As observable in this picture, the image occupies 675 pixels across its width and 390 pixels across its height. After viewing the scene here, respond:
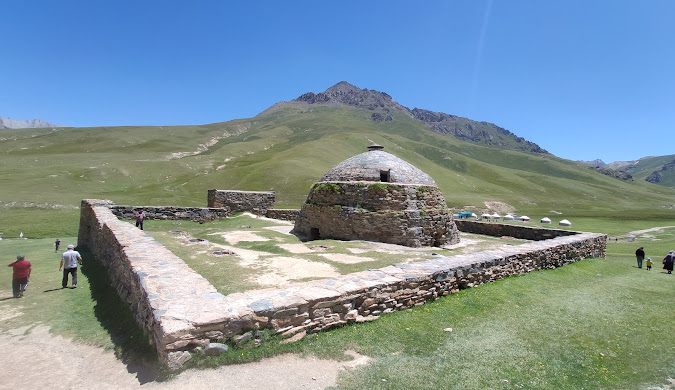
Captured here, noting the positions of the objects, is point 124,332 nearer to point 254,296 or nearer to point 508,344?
point 254,296

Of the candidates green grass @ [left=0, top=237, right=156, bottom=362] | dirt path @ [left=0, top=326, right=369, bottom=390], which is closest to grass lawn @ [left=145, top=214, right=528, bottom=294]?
green grass @ [left=0, top=237, right=156, bottom=362]

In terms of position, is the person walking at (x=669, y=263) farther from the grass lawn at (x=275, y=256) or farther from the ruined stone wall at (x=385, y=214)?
the ruined stone wall at (x=385, y=214)

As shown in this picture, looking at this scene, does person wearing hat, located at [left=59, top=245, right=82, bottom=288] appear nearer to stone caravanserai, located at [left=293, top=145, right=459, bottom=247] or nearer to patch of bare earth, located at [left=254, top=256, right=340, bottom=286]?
patch of bare earth, located at [left=254, top=256, right=340, bottom=286]

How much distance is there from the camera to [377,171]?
16.4 m

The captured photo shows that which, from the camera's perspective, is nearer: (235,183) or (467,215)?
(467,215)

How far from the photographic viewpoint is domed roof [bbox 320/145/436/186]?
1631 cm

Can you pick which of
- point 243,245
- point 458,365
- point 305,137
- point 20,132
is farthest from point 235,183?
point 20,132

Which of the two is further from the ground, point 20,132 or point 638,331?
point 20,132

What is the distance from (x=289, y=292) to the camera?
5688 mm

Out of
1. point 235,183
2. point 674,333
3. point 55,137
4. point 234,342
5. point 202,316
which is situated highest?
point 55,137

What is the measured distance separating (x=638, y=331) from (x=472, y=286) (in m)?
3.18

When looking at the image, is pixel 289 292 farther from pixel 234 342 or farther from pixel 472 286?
pixel 472 286

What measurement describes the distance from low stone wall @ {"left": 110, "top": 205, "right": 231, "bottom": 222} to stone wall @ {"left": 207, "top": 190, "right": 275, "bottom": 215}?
90 centimetres

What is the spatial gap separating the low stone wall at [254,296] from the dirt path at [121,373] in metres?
0.41
